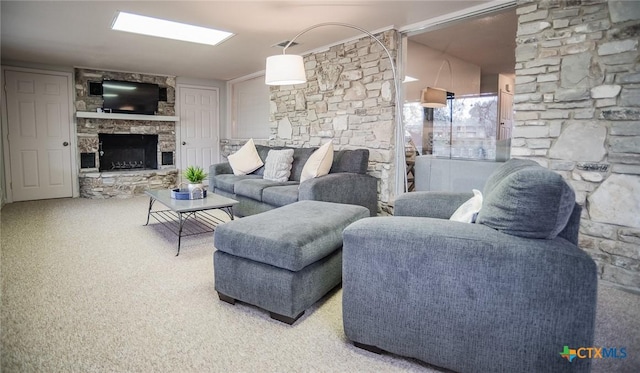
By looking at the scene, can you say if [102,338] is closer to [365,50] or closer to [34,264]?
[34,264]

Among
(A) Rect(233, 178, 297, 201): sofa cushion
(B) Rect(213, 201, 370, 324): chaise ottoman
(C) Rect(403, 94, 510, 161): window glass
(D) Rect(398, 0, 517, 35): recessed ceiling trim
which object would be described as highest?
(D) Rect(398, 0, 517, 35): recessed ceiling trim

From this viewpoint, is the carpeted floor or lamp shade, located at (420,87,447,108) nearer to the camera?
the carpeted floor

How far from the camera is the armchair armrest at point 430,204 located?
2.34m

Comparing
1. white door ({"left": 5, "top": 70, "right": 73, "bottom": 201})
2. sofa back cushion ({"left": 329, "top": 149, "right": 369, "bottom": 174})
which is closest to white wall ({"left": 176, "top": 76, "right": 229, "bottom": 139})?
white door ({"left": 5, "top": 70, "right": 73, "bottom": 201})

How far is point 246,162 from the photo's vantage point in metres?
5.04

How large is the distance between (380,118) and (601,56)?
6.80 ft

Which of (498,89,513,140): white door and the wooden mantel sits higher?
the wooden mantel

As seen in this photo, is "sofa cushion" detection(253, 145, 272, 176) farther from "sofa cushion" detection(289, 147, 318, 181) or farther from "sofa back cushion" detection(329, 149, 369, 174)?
"sofa back cushion" detection(329, 149, 369, 174)

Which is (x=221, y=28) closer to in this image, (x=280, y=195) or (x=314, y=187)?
(x=280, y=195)

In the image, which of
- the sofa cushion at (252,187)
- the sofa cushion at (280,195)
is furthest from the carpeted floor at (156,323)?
the sofa cushion at (252,187)

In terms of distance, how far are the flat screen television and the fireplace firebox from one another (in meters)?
0.54

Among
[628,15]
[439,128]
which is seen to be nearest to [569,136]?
[628,15]

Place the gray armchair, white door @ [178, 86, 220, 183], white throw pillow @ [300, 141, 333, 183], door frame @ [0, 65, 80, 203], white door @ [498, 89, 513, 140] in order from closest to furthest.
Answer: the gray armchair
white door @ [498, 89, 513, 140]
white throw pillow @ [300, 141, 333, 183]
door frame @ [0, 65, 80, 203]
white door @ [178, 86, 220, 183]

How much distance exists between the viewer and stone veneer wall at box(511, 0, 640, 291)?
7.95 ft
